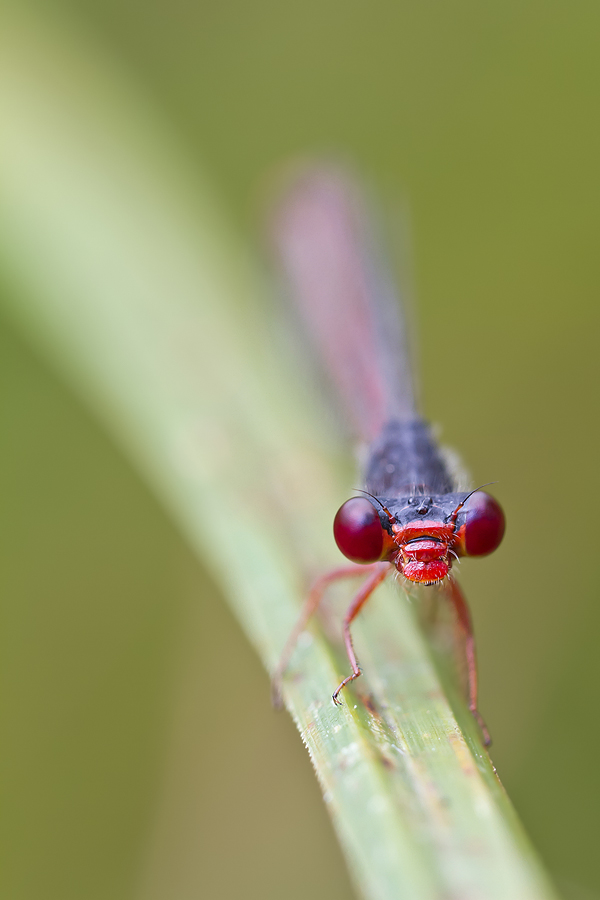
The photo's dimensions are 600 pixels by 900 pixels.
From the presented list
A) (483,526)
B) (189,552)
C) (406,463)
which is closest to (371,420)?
(406,463)

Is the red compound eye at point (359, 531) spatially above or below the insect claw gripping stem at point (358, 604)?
above

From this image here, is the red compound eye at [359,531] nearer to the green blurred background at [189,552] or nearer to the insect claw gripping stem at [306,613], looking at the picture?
the insect claw gripping stem at [306,613]

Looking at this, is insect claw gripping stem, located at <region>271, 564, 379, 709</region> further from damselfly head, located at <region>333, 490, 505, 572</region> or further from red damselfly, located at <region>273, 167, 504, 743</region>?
damselfly head, located at <region>333, 490, 505, 572</region>

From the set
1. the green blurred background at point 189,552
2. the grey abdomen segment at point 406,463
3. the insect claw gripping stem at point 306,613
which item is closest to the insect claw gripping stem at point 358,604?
the insect claw gripping stem at point 306,613

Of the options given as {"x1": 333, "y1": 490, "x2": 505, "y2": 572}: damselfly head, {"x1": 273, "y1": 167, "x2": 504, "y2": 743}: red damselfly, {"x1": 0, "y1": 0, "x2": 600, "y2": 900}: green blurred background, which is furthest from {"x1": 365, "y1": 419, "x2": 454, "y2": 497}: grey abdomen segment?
{"x1": 0, "y1": 0, "x2": 600, "y2": 900}: green blurred background

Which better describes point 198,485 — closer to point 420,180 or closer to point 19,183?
point 19,183

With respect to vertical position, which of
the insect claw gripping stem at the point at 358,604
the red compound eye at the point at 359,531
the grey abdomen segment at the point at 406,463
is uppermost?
the grey abdomen segment at the point at 406,463

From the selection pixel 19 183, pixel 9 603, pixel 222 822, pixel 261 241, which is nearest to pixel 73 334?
pixel 19 183

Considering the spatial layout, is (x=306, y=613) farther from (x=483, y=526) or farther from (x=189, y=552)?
(x=189, y=552)
